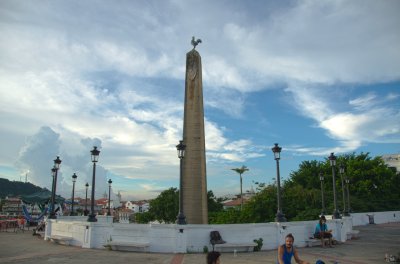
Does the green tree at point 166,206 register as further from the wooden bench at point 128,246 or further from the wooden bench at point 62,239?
the wooden bench at point 128,246

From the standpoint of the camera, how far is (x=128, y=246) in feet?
44.2

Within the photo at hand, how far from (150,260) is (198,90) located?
1018 cm

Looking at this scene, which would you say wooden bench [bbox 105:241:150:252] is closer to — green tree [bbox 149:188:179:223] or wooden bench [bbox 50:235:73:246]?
wooden bench [bbox 50:235:73:246]

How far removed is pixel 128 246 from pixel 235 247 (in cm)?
415

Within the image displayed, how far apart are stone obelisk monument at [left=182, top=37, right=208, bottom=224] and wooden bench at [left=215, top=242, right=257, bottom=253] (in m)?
4.53

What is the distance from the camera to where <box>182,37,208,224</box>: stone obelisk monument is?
58.7 feet

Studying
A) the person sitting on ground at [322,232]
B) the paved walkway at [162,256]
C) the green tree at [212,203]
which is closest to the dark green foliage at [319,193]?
the green tree at [212,203]

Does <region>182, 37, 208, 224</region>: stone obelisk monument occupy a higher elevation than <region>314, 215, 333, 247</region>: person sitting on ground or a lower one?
higher

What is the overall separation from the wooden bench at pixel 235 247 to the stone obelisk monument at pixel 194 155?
453 cm

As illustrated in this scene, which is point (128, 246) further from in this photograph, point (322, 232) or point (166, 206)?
point (166, 206)

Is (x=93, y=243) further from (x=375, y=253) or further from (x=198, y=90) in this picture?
(x=375, y=253)

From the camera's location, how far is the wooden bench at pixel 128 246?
13242mm

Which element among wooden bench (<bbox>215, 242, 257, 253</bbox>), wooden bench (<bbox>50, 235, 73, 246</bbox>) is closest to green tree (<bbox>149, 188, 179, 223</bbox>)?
wooden bench (<bbox>50, 235, 73, 246</bbox>)

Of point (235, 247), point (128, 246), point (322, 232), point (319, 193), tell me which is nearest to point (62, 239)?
point (128, 246)
